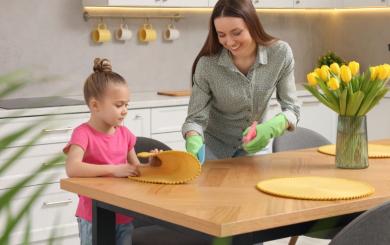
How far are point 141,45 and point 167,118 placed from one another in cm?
70

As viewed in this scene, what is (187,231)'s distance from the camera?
1719 mm

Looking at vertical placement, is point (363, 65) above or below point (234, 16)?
below

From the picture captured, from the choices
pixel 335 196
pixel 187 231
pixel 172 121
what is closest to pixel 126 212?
pixel 187 231

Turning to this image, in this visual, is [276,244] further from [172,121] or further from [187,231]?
[187,231]

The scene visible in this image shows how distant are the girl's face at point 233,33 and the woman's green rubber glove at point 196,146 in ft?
1.23

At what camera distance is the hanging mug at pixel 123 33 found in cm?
462

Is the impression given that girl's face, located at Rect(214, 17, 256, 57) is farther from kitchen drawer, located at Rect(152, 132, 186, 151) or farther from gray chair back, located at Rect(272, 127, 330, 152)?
kitchen drawer, located at Rect(152, 132, 186, 151)

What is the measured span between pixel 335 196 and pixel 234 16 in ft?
3.14

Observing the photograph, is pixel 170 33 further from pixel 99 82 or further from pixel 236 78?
pixel 99 82

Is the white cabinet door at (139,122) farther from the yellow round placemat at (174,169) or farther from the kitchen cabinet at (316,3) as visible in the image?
the yellow round placemat at (174,169)

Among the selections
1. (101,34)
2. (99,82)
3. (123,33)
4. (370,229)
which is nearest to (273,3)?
(123,33)

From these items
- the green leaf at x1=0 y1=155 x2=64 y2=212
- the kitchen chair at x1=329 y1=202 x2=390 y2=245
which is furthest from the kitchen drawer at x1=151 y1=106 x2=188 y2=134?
the green leaf at x1=0 y1=155 x2=64 y2=212

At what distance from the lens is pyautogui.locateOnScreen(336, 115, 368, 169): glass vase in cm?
243

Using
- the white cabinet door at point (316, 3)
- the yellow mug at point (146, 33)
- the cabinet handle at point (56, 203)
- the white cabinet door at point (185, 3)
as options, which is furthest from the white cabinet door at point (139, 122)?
the white cabinet door at point (316, 3)
